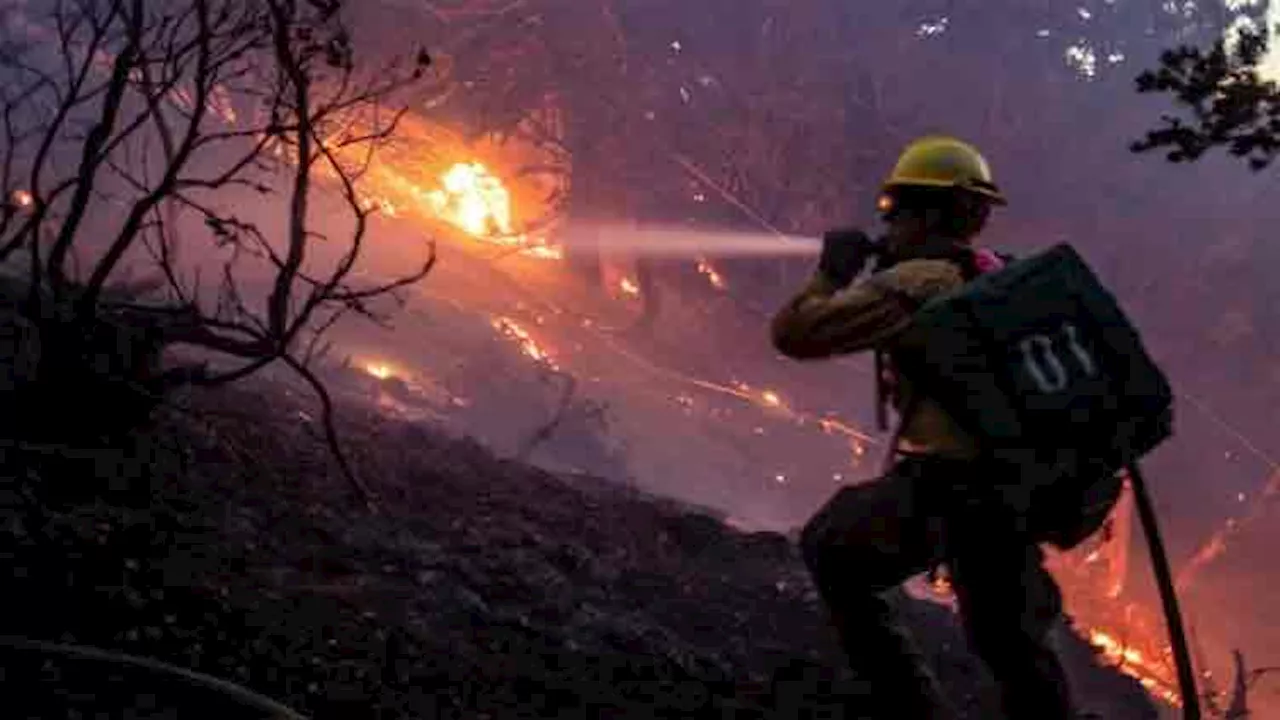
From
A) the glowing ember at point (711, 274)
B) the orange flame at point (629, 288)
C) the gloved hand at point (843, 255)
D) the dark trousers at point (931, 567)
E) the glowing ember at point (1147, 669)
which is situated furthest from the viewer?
the orange flame at point (629, 288)

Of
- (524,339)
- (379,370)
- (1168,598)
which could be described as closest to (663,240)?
(524,339)

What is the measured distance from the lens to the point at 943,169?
324cm

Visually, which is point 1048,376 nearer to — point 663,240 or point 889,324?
point 889,324

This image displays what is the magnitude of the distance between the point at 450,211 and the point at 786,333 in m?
18.7

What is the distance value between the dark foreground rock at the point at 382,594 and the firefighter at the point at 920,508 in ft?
3.98

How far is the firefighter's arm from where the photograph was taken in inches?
118

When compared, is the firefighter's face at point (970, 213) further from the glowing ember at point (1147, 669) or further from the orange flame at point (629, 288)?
the orange flame at point (629, 288)

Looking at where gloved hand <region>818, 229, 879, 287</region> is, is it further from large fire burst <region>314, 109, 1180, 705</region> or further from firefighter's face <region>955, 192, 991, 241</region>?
large fire burst <region>314, 109, 1180, 705</region>

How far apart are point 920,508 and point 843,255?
2.54 feet

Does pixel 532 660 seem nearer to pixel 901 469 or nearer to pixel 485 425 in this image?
pixel 901 469

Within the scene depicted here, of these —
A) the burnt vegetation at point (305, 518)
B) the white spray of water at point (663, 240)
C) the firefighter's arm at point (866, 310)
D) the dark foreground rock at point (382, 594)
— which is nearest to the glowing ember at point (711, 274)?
the white spray of water at point (663, 240)

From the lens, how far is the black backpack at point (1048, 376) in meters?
2.78

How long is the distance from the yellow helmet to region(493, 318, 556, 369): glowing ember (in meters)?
17.4

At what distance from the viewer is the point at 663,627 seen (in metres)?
5.37
